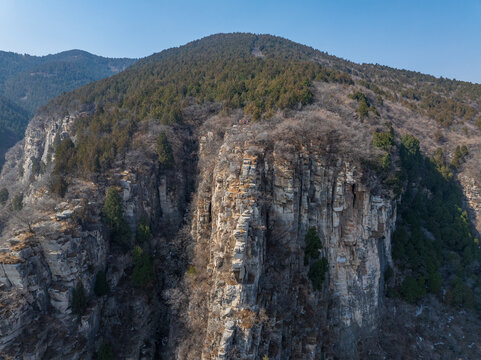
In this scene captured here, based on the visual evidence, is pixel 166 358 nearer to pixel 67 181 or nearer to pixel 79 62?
pixel 67 181

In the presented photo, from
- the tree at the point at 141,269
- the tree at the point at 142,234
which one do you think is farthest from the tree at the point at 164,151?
the tree at the point at 141,269

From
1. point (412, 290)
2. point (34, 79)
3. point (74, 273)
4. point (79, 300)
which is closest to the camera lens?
point (79, 300)

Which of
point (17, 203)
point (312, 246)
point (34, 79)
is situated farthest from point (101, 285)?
point (34, 79)

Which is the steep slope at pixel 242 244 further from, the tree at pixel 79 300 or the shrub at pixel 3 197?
the shrub at pixel 3 197

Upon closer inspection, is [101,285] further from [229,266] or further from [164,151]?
[164,151]

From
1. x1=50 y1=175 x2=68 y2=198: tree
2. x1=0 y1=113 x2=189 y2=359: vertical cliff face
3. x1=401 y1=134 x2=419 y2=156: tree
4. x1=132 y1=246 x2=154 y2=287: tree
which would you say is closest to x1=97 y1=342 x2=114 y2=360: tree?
x1=0 y1=113 x2=189 y2=359: vertical cliff face

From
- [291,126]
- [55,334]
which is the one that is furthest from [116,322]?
[291,126]

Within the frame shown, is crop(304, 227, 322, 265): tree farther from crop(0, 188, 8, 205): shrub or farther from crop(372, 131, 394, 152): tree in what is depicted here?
crop(0, 188, 8, 205): shrub
